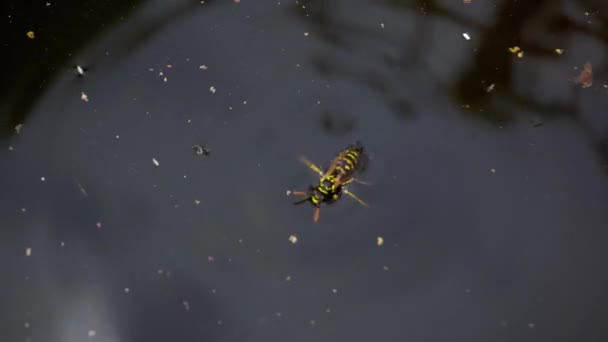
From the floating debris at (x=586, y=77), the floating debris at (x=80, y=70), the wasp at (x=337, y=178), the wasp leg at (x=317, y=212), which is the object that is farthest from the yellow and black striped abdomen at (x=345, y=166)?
the floating debris at (x=80, y=70)

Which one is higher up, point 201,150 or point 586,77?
point 586,77

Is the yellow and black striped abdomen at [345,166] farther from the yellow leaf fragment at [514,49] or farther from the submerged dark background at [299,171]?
the yellow leaf fragment at [514,49]

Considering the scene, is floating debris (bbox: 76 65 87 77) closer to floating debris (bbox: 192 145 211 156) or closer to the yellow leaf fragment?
floating debris (bbox: 192 145 211 156)

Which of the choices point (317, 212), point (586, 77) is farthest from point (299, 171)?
point (586, 77)

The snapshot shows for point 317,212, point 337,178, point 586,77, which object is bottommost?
point 317,212

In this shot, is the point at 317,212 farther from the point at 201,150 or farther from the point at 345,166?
the point at 201,150
